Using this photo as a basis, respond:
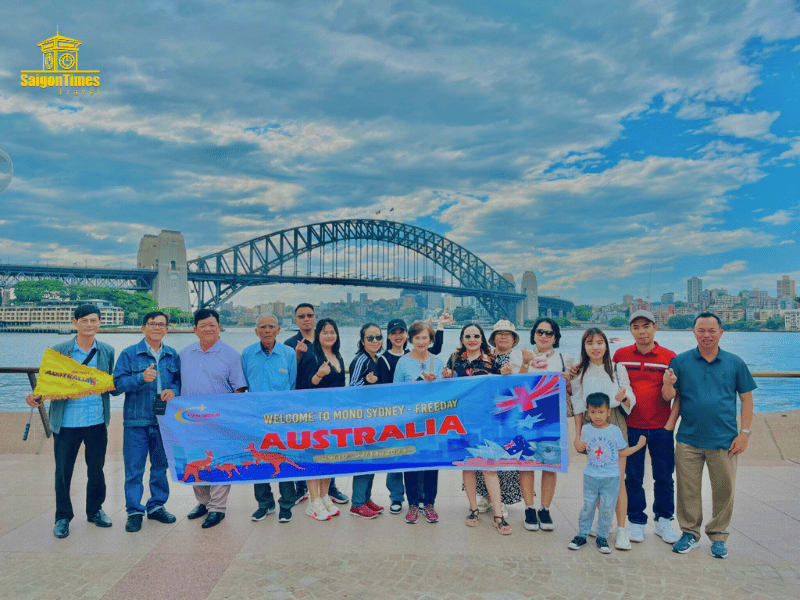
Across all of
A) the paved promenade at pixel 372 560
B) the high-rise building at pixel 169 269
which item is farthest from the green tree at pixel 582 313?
the paved promenade at pixel 372 560

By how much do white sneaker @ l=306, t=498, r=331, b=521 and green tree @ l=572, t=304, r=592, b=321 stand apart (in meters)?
81.7

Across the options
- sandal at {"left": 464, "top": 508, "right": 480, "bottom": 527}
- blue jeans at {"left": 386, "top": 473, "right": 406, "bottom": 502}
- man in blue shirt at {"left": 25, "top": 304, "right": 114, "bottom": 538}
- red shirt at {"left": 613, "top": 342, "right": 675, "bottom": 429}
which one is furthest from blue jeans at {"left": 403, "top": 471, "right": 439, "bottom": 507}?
man in blue shirt at {"left": 25, "top": 304, "right": 114, "bottom": 538}

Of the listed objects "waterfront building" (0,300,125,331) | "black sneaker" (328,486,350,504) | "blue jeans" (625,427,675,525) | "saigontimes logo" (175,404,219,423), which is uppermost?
"waterfront building" (0,300,125,331)

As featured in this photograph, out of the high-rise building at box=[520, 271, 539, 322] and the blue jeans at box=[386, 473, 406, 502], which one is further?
the high-rise building at box=[520, 271, 539, 322]

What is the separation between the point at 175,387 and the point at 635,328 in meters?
3.16

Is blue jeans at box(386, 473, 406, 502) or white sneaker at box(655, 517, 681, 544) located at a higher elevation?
blue jeans at box(386, 473, 406, 502)

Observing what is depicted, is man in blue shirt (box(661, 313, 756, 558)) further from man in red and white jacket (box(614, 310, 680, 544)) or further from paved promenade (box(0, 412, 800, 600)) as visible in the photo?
paved promenade (box(0, 412, 800, 600))

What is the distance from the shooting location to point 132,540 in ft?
12.2

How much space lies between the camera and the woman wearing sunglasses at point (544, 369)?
3904 millimetres

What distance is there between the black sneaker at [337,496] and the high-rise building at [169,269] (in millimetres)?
58856

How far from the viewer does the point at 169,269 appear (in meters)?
61.7

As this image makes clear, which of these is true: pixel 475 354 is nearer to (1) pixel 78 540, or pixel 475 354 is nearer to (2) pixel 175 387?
(2) pixel 175 387

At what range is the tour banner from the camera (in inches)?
158

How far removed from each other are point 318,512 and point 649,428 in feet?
7.55
